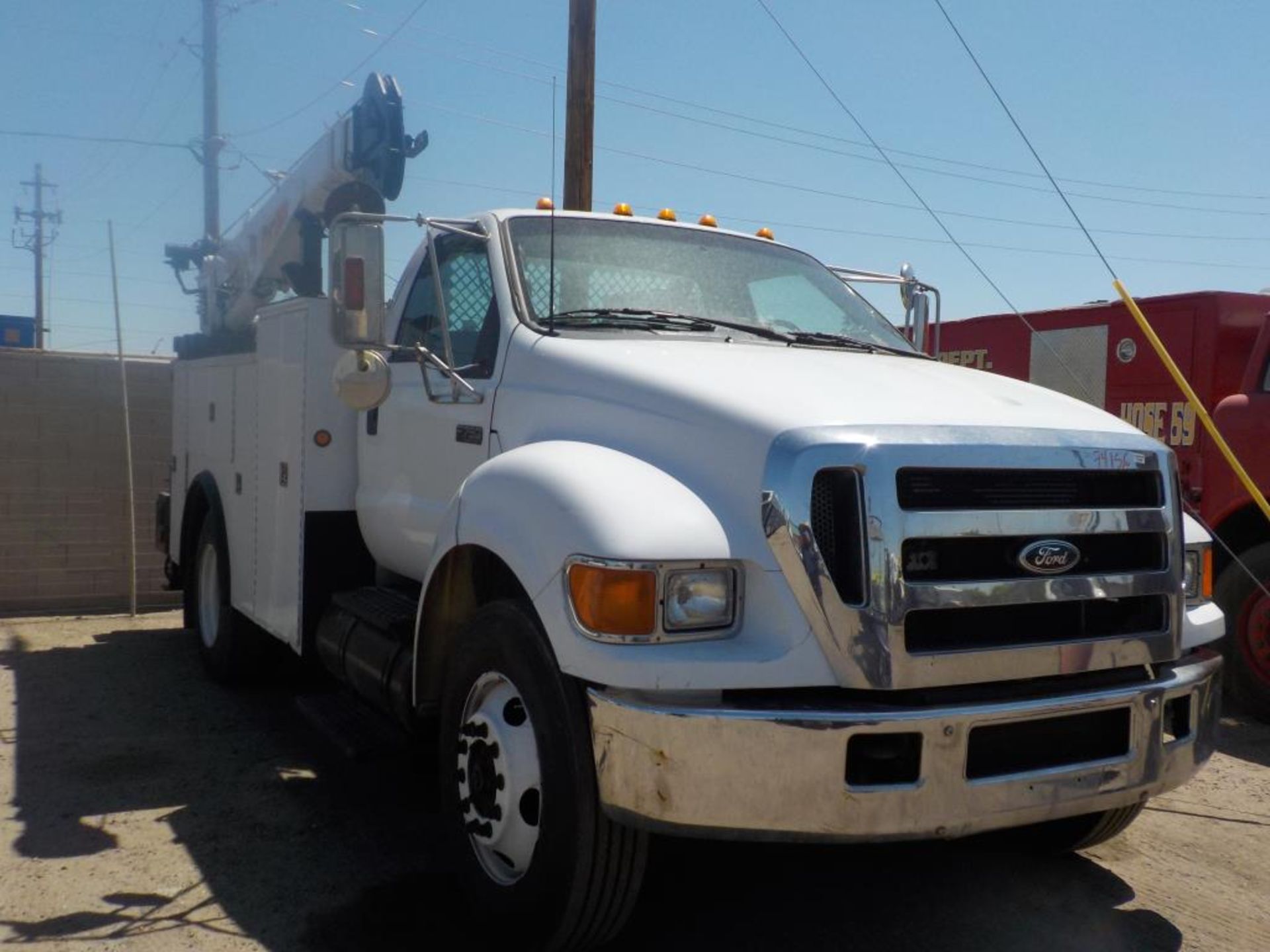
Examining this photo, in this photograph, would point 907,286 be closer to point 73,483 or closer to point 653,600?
point 653,600

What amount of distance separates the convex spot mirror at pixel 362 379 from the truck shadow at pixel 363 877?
163 centimetres

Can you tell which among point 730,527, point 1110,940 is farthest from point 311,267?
point 1110,940

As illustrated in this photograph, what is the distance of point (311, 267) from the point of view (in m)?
7.98

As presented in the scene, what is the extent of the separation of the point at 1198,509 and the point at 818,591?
5.27 meters

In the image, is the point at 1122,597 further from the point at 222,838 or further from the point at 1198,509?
the point at 1198,509

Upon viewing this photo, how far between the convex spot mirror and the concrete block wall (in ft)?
19.2

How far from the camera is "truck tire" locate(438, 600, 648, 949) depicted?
2.95 m

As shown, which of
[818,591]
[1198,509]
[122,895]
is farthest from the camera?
[1198,509]

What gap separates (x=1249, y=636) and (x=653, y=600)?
502cm

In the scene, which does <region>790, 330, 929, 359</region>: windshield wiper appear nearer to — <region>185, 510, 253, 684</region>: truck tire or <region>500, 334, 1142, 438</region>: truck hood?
<region>500, 334, 1142, 438</region>: truck hood

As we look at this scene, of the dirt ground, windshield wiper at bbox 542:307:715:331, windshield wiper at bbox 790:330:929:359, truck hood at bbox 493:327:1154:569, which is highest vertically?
windshield wiper at bbox 542:307:715:331

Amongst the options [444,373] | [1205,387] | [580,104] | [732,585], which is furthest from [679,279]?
[580,104]

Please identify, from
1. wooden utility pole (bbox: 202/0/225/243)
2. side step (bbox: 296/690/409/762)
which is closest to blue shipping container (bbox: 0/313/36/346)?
wooden utility pole (bbox: 202/0/225/243)

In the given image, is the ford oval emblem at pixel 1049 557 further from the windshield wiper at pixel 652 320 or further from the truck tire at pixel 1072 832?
the windshield wiper at pixel 652 320
